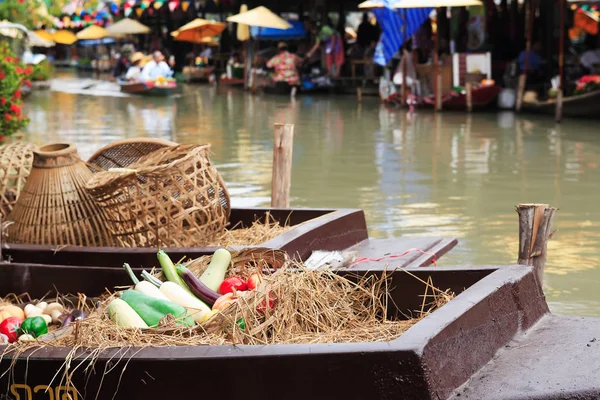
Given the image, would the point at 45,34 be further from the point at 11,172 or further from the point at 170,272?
the point at 170,272

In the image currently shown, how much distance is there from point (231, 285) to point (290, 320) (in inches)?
23.0

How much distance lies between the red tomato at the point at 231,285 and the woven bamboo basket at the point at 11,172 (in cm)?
269

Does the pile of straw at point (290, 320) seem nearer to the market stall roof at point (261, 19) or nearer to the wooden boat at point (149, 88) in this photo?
the market stall roof at point (261, 19)

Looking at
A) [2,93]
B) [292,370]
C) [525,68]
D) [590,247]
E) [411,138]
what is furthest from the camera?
[525,68]

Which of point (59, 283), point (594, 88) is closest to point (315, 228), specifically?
point (59, 283)

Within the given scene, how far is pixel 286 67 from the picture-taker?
2762cm

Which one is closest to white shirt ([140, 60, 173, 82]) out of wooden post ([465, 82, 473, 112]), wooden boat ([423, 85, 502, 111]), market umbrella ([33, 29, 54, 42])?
wooden boat ([423, 85, 502, 111])

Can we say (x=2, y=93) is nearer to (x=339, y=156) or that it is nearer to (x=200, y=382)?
(x=339, y=156)

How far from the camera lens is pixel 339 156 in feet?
47.2

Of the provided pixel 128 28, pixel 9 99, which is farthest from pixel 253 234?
pixel 128 28

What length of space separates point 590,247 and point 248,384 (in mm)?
5438

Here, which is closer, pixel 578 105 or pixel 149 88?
pixel 578 105

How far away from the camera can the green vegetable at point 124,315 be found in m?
3.99

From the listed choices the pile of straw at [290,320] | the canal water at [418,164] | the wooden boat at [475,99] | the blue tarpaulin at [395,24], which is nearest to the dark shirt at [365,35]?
the canal water at [418,164]
